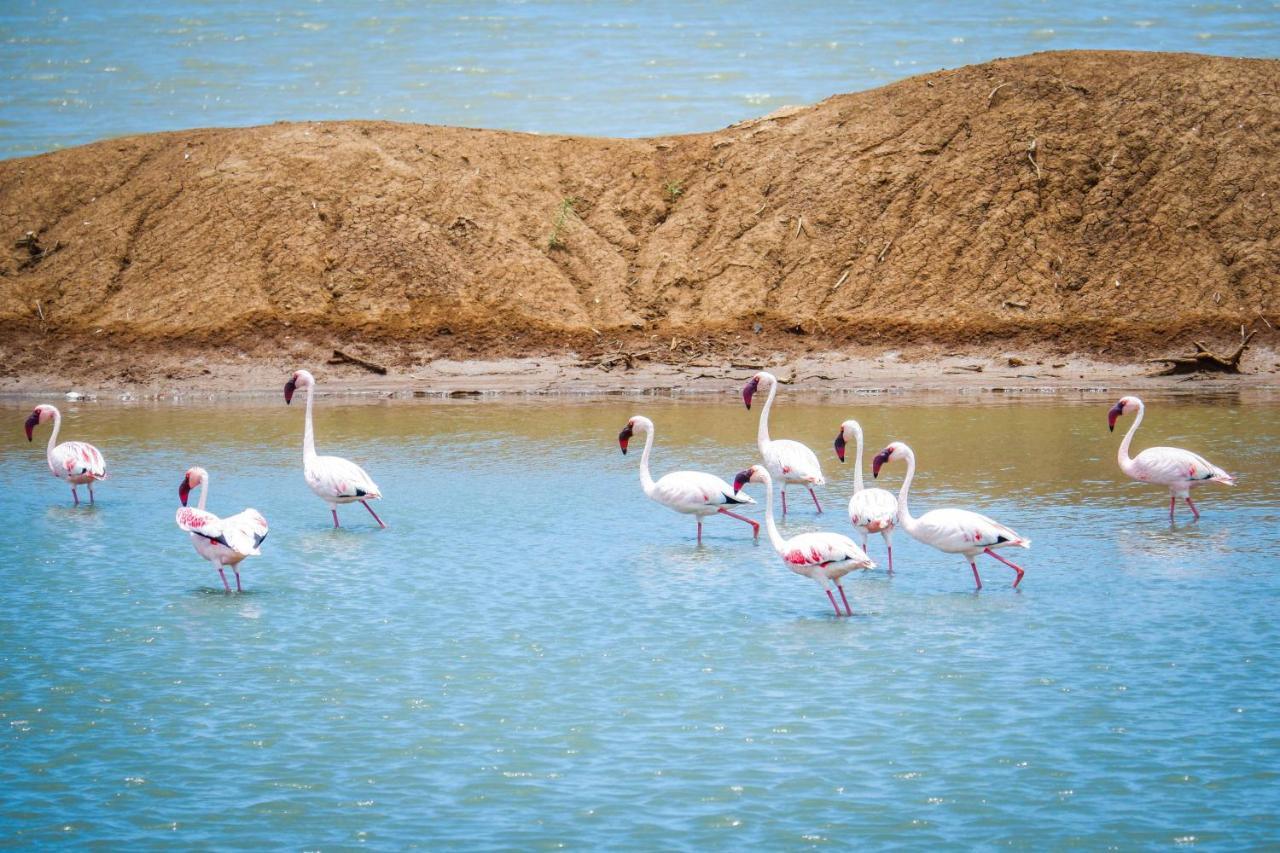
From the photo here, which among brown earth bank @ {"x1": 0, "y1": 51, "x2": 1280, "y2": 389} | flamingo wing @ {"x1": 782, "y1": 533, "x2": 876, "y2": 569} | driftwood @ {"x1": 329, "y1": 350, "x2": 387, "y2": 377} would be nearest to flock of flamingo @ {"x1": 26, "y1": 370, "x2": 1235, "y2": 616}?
flamingo wing @ {"x1": 782, "y1": 533, "x2": 876, "y2": 569}

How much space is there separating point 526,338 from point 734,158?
10.6 meters

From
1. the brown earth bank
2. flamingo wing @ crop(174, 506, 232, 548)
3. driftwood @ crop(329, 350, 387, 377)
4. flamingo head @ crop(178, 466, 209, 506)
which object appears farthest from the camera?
the brown earth bank

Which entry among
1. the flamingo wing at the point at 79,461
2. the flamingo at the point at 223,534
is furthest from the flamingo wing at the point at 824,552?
the flamingo wing at the point at 79,461

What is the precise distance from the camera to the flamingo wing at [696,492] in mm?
15857

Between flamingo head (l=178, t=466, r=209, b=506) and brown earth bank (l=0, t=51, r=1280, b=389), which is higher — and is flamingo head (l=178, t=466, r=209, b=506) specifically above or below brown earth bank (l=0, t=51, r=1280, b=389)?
below

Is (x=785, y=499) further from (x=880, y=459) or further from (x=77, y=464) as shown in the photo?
(x=77, y=464)

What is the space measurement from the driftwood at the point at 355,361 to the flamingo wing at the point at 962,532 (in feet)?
75.4

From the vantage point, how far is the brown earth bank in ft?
114

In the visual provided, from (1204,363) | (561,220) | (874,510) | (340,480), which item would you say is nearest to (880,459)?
(874,510)

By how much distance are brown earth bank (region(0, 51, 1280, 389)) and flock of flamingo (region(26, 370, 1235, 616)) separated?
16.0m

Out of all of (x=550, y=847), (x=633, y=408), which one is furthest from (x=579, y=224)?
(x=550, y=847)

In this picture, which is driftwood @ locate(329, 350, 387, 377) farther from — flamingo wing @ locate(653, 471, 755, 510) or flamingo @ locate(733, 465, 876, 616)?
flamingo @ locate(733, 465, 876, 616)

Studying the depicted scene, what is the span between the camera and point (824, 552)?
1223cm

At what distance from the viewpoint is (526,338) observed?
117ft
